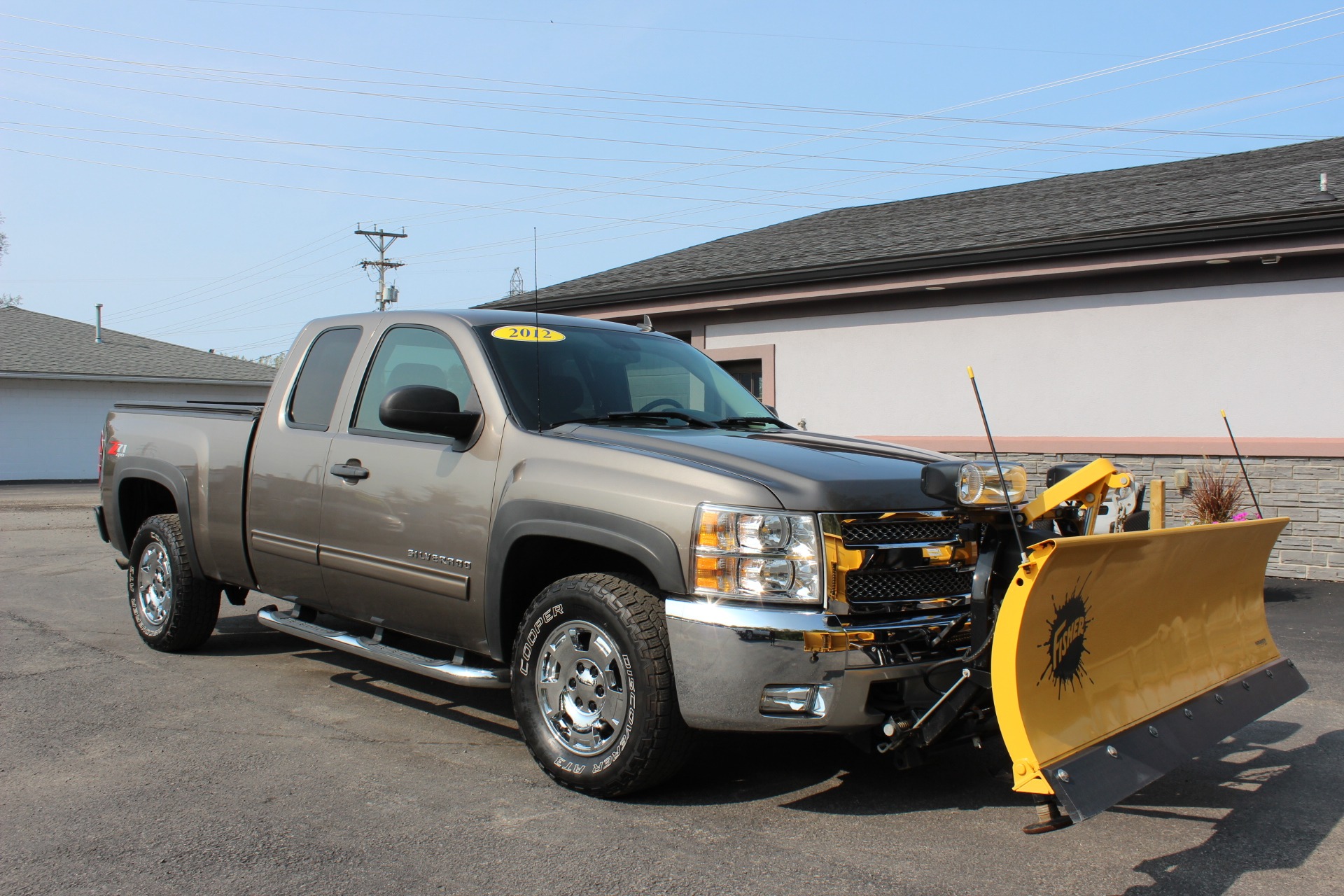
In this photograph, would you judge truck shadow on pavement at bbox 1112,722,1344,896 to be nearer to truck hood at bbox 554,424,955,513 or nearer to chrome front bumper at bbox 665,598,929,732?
chrome front bumper at bbox 665,598,929,732

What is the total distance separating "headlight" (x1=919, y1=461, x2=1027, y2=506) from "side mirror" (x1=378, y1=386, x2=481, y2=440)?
210 centimetres

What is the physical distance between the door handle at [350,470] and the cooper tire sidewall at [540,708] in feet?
4.41

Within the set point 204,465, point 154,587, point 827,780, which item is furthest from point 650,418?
point 154,587

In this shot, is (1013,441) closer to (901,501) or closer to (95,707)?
(901,501)

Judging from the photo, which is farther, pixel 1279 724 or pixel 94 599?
pixel 94 599

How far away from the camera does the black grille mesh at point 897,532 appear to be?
3.96 m

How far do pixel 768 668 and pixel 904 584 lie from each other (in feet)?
2.19

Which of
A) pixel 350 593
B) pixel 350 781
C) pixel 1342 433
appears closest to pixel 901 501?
pixel 350 781

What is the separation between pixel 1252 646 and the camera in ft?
15.8

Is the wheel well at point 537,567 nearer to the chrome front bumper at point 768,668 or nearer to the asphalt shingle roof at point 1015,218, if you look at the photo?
the chrome front bumper at point 768,668

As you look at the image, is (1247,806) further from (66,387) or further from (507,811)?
(66,387)

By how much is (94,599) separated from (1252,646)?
334 inches

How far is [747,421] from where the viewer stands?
5562mm

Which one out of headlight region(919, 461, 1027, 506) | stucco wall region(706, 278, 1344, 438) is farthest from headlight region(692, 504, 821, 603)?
stucco wall region(706, 278, 1344, 438)
